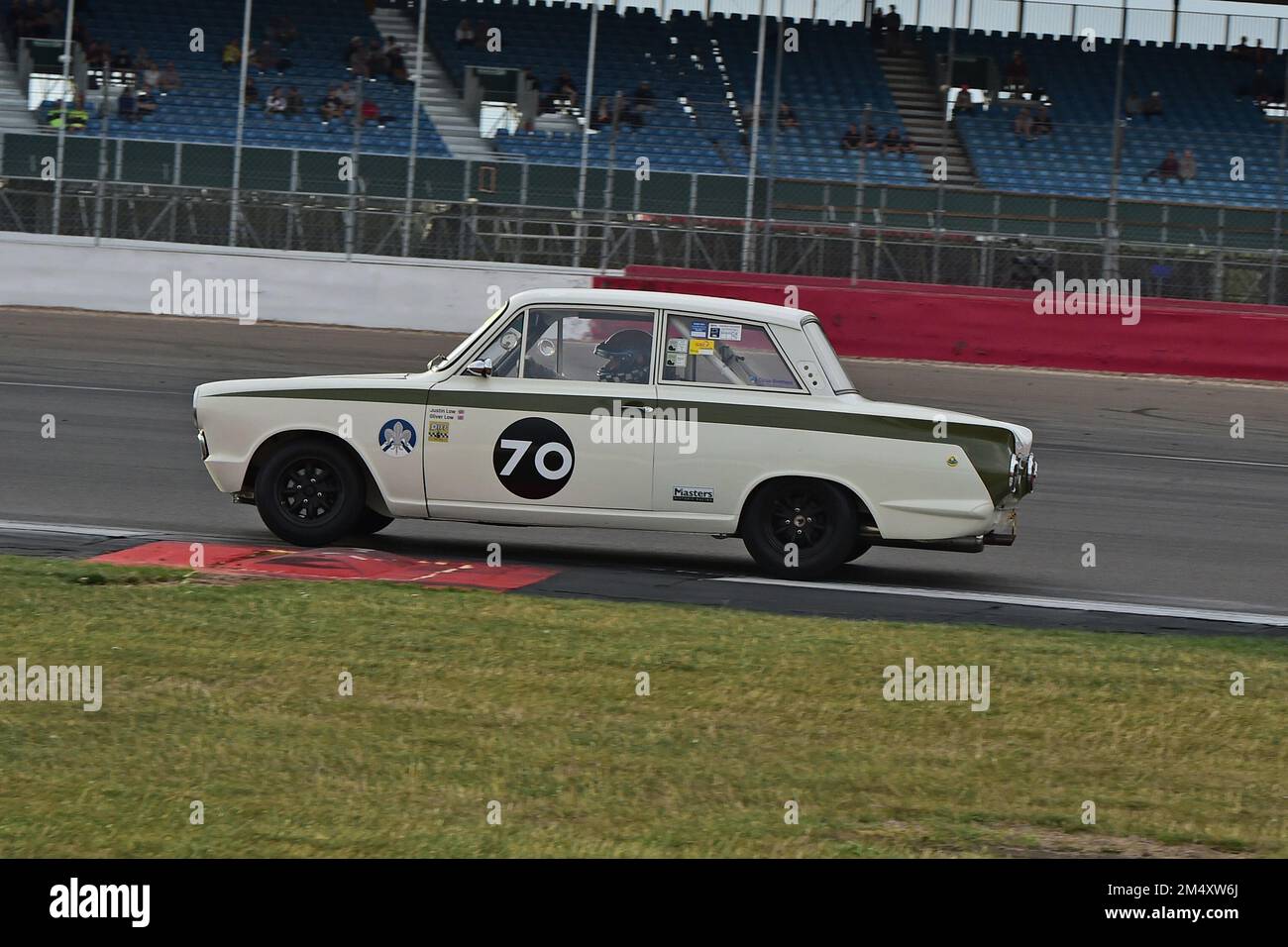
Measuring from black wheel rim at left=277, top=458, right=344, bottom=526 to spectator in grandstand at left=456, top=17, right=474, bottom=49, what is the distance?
87.9 ft

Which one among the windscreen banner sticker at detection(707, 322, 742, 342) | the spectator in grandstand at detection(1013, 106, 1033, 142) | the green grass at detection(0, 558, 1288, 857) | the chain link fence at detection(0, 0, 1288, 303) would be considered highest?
the spectator in grandstand at detection(1013, 106, 1033, 142)

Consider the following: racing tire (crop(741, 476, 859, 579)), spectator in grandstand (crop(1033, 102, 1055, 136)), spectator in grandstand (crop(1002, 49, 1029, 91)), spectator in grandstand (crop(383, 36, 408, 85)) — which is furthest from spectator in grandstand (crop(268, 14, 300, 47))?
racing tire (crop(741, 476, 859, 579))

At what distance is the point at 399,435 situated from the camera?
960cm

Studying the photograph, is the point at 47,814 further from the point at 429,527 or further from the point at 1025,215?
the point at 1025,215

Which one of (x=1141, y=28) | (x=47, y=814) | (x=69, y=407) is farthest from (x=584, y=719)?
(x=1141, y=28)

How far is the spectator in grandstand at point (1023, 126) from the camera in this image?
33031 mm

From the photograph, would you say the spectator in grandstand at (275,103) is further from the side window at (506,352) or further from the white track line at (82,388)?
the side window at (506,352)

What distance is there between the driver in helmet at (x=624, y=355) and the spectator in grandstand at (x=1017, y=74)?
91.4ft

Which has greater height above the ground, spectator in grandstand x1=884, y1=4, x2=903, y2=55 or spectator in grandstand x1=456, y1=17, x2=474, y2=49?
spectator in grandstand x1=884, y1=4, x2=903, y2=55

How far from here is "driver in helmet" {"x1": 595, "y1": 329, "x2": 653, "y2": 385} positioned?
9.54 m

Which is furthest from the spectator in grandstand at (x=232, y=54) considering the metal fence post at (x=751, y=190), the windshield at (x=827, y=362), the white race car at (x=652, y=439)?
the windshield at (x=827, y=362)

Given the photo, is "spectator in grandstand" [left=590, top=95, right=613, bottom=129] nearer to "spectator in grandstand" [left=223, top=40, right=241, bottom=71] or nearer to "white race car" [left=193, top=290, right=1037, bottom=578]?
"spectator in grandstand" [left=223, top=40, right=241, bottom=71]

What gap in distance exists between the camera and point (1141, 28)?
37000 millimetres

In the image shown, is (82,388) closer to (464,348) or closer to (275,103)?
(464,348)
